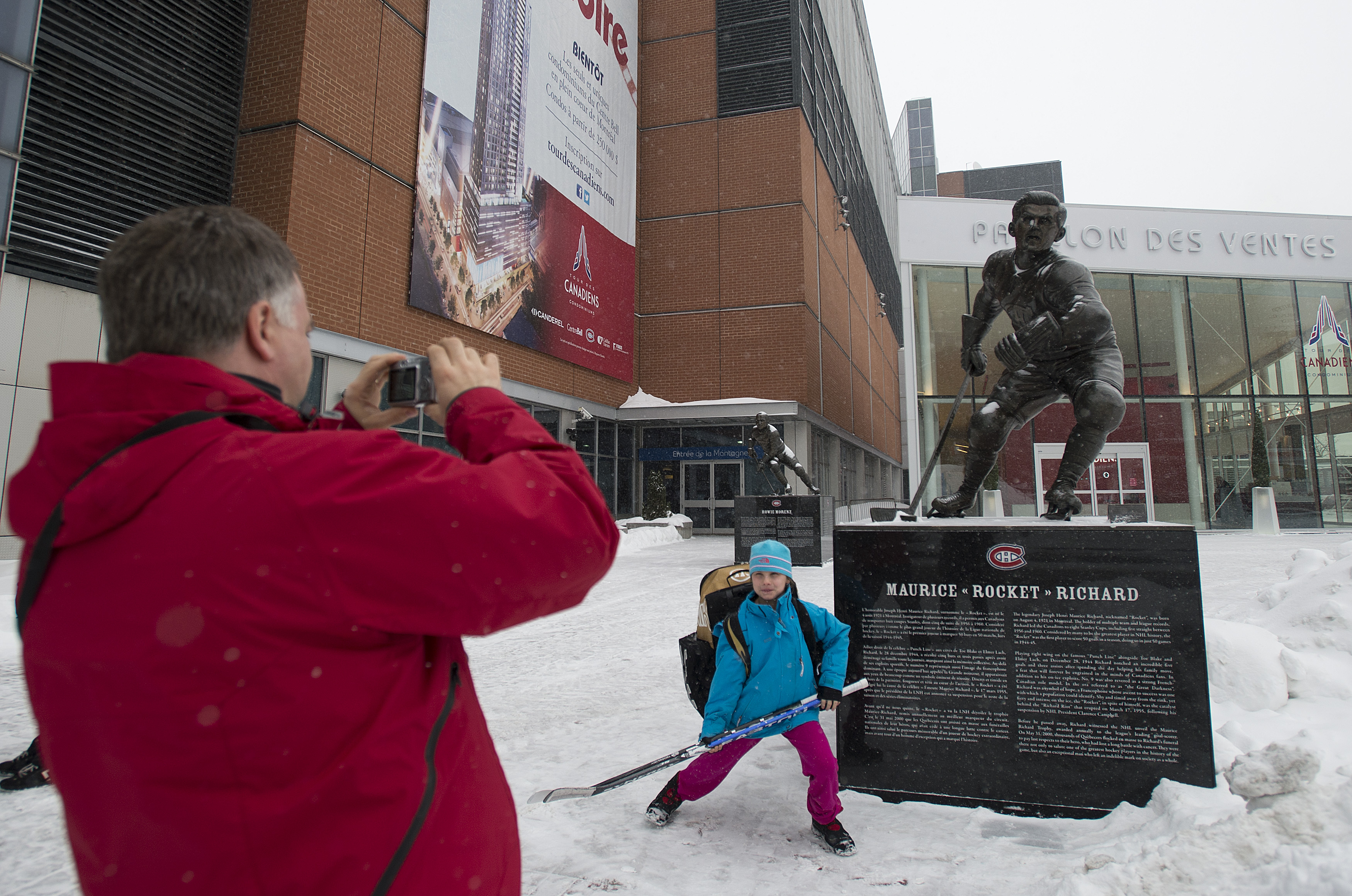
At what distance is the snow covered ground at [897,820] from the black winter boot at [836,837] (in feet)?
0.19

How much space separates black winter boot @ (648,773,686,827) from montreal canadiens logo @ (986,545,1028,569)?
182 centimetres

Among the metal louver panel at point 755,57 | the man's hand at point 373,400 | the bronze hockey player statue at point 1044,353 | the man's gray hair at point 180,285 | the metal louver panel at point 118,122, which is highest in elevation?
the metal louver panel at point 755,57

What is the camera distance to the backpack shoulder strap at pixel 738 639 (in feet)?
11.3

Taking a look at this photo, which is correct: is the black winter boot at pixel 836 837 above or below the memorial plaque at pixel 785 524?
below

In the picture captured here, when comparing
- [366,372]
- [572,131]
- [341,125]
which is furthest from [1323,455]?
[366,372]

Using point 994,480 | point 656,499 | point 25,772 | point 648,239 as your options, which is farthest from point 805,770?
point 648,239

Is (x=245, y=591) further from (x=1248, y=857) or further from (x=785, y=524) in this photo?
(x=785, y=524)

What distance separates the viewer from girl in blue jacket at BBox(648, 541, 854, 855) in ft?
10.9

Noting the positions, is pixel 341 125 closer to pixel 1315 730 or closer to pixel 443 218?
pixel 443 218

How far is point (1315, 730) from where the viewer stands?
368 centimetres

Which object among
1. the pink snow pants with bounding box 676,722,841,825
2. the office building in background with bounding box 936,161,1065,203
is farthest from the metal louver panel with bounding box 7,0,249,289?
the office building in background with bounding box 936,161,1065,203

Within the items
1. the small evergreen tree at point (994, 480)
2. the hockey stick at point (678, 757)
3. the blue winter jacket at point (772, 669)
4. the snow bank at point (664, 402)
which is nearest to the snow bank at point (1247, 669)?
the blue winter jacket at point (772, 669)

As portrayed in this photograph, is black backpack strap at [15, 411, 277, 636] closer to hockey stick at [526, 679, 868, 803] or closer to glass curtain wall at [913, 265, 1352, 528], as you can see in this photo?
hockey stick at [526, 679, 868, 803]

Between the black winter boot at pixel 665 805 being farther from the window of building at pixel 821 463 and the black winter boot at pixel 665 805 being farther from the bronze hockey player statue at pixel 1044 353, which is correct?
the window of building at pixel 821 463
